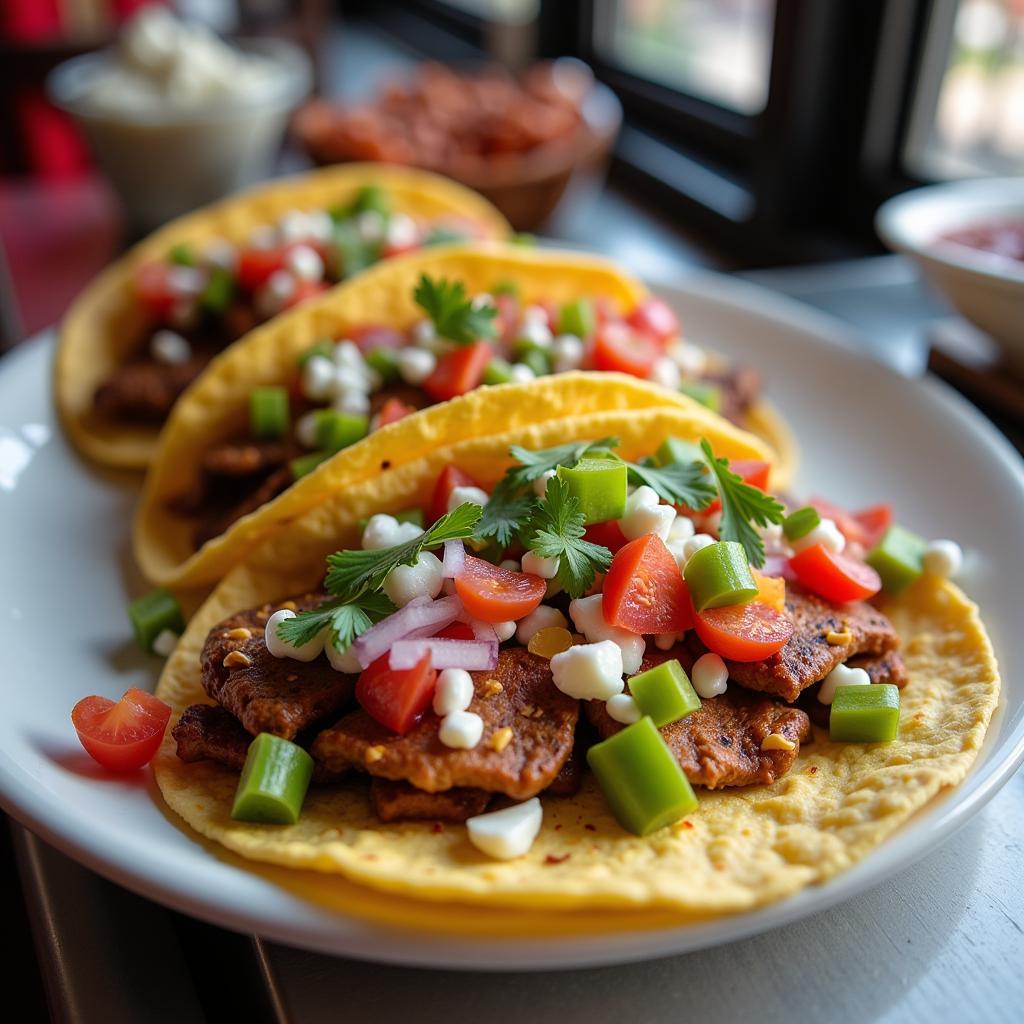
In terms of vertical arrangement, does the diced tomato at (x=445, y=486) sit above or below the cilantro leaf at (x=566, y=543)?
below

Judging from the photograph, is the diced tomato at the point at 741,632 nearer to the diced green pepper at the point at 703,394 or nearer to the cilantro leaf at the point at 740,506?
the cilantro leaf at the point at 740,506

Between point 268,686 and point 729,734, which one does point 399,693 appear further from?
point 729,734

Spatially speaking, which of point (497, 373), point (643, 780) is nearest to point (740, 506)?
point (643, 780)

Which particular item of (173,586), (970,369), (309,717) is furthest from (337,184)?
(309,717)

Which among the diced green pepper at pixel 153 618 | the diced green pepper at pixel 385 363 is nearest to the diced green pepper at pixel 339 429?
the diced green pepper at pixel 385 363

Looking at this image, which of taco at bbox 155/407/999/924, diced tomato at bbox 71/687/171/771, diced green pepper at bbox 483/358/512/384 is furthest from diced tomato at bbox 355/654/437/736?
diced green pepper at bbox 483/358/512/384

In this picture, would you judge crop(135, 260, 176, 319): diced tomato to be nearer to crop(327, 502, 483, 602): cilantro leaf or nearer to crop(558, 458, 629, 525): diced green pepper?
crop(327, 502, 483, 602): cilantro leaf
